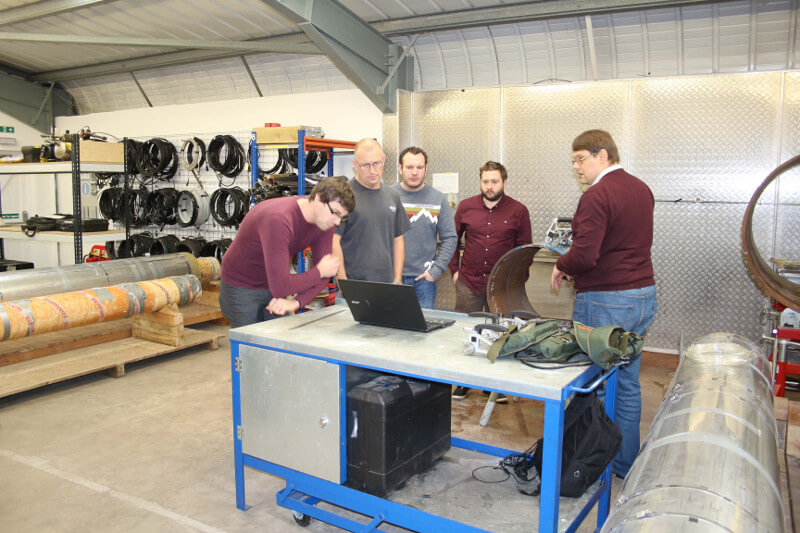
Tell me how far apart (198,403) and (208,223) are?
4.96 meters

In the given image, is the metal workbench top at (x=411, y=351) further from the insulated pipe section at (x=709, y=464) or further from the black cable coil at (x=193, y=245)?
the black cable coil at (x=193, y=245)

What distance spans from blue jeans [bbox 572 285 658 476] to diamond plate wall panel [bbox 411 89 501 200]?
327cm

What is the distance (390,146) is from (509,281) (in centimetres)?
281

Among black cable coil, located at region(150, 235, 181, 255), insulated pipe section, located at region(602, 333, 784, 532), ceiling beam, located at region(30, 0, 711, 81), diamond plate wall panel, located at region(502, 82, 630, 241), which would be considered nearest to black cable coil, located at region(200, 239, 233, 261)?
black cable coil, located at region(150, 235, 181, 255)

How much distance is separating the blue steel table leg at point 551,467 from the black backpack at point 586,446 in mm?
428

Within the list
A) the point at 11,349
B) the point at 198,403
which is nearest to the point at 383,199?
the point at 198,403

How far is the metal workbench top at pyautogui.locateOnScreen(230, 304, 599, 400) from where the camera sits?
212cm

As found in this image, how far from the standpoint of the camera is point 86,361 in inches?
199

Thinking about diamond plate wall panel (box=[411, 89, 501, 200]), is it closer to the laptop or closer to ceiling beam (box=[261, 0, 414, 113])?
ceiling beam (box=[261, 0, 414, 113])

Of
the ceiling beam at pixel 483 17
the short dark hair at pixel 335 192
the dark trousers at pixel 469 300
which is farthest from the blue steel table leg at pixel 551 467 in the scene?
the ceiling beam at pixel 483 17

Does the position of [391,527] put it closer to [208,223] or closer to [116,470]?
[116,470]

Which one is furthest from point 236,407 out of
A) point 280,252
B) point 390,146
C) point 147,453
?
point 390,146

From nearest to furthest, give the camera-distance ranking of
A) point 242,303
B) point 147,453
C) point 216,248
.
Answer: point 242,303 → point 147,453 → point 216,248

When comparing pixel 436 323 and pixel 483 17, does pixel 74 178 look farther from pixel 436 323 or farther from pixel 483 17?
pixel 436 323
